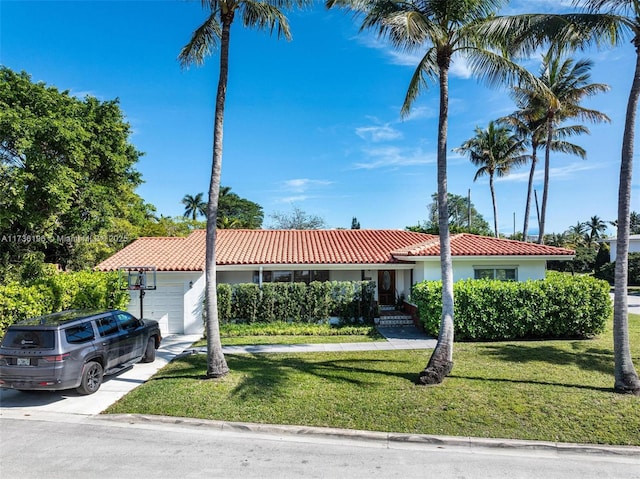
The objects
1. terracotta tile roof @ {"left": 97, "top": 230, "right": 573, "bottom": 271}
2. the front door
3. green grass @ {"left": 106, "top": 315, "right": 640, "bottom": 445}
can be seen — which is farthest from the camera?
the front door

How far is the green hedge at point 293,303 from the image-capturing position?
16.1 meters

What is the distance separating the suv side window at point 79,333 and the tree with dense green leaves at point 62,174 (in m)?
10.5

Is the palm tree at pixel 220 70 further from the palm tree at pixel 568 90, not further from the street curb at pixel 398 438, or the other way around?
the palm tree at pixel 568 90

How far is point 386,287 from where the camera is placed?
19.1 meters

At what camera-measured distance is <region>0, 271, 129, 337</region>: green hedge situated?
1097cm

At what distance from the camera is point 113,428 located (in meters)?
6.97

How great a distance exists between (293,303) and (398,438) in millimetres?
10160

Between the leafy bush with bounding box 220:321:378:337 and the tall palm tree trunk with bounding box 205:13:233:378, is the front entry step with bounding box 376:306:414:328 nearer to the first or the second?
the leafy bush with bounding box 220:321:378:337

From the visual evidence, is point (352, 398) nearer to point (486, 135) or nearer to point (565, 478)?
point (565, 478)

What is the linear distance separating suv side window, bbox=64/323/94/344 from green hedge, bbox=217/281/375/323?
24.0ft

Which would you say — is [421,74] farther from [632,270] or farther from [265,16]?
[632,270]

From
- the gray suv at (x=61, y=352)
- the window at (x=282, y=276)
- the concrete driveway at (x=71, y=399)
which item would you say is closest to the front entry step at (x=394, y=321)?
the window at (x=282, y=276)

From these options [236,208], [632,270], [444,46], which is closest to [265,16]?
[444,46]

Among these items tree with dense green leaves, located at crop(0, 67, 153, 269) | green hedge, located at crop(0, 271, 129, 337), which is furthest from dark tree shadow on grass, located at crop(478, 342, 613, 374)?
tree with dense green leaves, located at crop(0, 67, 153, 269)
